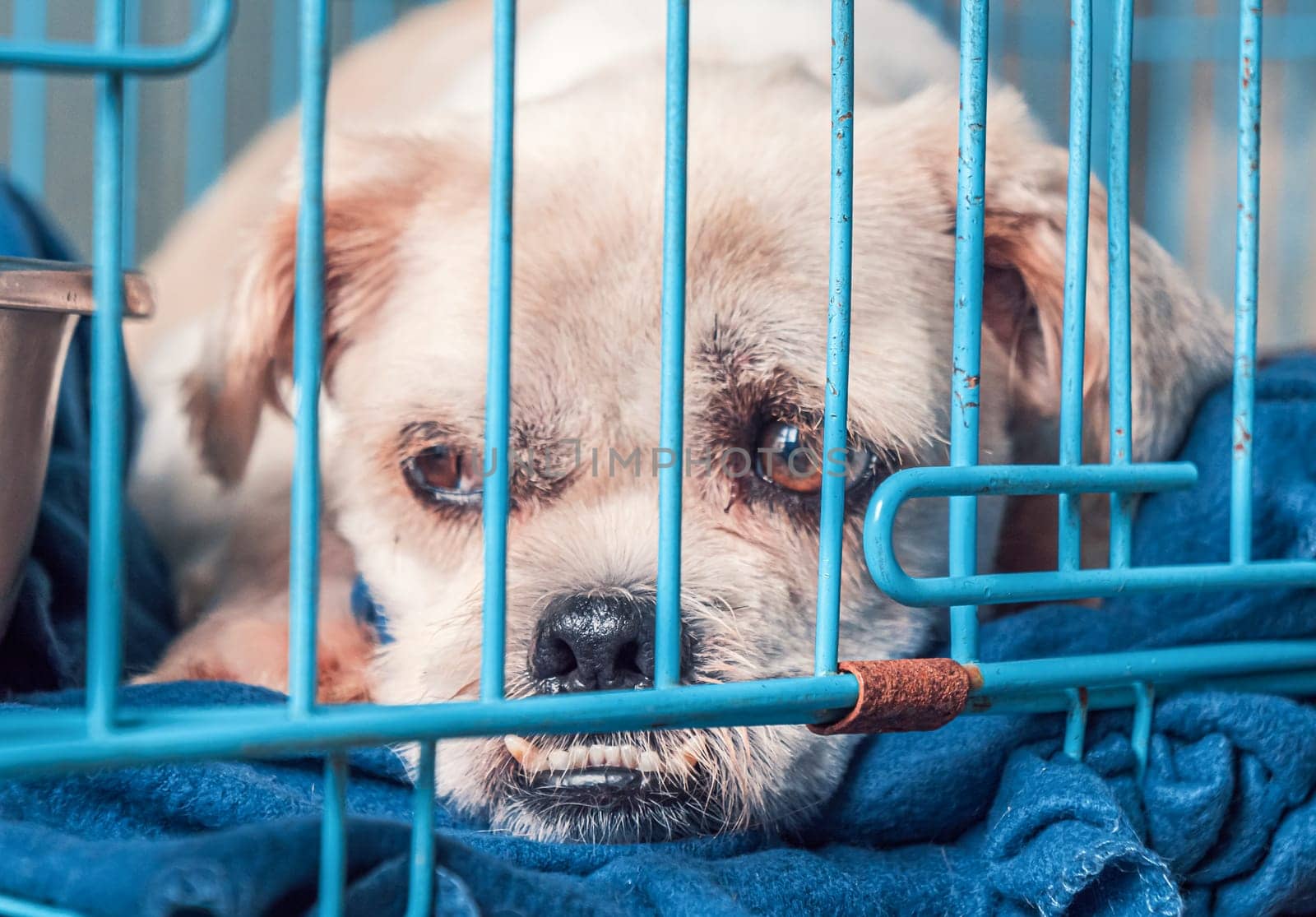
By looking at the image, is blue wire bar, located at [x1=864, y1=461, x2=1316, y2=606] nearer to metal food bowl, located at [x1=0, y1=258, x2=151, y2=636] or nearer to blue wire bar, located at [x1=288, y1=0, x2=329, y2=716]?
blue wire bar, located at [x1=288, y1=0, x2=329, y2=716]

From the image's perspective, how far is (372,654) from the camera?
1217 mm

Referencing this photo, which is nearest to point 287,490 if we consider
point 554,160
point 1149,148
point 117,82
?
point 554,160

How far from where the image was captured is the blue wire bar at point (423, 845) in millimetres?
626

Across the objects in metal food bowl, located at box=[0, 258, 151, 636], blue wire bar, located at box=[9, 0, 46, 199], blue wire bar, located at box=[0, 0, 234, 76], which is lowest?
metal food bowl, located at box=[0, 258, 151, 636]

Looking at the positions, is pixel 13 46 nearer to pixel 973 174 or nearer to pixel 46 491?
pixel 973 174

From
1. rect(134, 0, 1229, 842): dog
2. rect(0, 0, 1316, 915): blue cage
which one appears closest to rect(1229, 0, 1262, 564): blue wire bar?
rect(0, 0, 1316, 915): blue cage

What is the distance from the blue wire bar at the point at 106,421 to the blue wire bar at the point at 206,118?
1.62 metres

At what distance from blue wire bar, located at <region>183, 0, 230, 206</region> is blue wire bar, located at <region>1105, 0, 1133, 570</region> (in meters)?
1.64

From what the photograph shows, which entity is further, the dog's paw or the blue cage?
the dog's paw

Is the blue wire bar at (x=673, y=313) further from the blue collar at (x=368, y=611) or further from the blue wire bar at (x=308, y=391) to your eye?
the blue collar at (x=368, y=611)

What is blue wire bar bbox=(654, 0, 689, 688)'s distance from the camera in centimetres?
67

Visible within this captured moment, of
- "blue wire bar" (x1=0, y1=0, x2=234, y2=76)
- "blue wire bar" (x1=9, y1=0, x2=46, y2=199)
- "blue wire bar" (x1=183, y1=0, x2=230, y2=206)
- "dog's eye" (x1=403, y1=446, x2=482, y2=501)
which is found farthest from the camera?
"blue wire bar" (x1=183, y1=0, x2=230, y2=206)

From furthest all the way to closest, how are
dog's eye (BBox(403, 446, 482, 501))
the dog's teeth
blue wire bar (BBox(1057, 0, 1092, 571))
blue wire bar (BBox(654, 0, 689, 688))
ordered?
dog's eye (BBox(403, 446, 482, 501))
the dog's teeth
blue wire bar (BBox(1057, 0, 1092, 571))
blue wire bar (BBox(654, 0, 689, 688))

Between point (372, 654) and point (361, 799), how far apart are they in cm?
35
